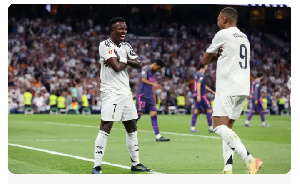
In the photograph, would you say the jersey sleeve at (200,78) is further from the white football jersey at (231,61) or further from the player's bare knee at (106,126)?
the white football jersey at (231,61)

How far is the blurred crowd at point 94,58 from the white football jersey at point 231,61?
89.1ft

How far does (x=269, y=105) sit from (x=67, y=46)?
13556 mm

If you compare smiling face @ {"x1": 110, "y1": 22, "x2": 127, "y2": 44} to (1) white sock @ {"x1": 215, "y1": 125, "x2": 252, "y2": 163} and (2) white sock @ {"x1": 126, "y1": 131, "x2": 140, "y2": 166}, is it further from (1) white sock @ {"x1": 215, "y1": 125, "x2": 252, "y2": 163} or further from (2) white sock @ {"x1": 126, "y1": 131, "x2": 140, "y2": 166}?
(1) white sock @ {"x1": 215, "y1": 125, "x2": 252, "y2": 163}

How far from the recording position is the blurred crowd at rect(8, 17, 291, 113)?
37375 millimetres

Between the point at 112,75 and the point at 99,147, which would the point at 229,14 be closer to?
the point at 112,75

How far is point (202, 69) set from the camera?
65.7 feet

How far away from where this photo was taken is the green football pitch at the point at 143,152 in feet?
36.5

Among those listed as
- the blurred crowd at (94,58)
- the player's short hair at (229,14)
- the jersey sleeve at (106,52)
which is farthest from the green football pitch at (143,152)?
the blurred crowd at (94,58)

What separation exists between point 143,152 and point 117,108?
158 inches

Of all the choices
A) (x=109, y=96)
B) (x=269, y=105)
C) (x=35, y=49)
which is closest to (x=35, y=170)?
(x=109, y=96)

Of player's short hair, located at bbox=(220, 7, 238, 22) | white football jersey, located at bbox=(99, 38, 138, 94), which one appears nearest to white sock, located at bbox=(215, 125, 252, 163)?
player's short hair, located at bbox=(220, 7, 238, 22)

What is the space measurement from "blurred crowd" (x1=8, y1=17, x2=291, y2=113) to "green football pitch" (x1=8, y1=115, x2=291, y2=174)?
15.9m

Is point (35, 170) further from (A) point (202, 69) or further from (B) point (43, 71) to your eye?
(B) point (43, 71)

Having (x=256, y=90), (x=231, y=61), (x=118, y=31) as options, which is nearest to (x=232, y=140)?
(x=231, y=61)
